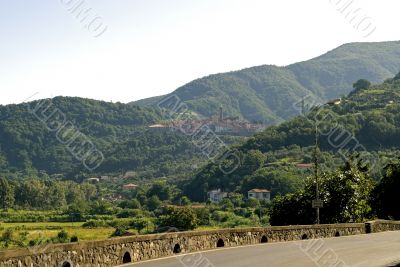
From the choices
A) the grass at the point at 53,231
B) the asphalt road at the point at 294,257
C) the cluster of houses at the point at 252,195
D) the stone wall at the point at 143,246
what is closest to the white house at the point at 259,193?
the cluster of houses at the point at 252,195

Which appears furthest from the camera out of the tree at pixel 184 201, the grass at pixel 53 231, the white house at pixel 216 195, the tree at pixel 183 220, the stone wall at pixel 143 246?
the tree at pixel 184 201

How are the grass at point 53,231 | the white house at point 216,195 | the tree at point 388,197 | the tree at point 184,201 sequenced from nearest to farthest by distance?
the tree at point 388,197 → the grass at point 53,231 → the white house at point 216,195 → the tree at point 184,201

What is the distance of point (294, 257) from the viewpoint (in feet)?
63.2

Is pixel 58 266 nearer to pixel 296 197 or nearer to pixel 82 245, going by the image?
pixel 82 245

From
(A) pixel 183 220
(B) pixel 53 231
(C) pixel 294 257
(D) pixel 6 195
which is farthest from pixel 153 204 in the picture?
(C) pixel 294 257

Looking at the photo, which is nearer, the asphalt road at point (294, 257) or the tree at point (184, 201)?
the asphalt road at point (294, 257)

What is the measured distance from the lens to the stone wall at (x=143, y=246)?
13805 millimetres

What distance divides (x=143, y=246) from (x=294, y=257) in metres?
4.88

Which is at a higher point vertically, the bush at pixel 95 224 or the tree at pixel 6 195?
the tree at pixel 6 195

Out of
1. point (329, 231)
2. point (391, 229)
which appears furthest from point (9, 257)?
point (391, 229)

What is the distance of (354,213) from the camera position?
52531 mm

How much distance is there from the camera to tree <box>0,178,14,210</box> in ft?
609

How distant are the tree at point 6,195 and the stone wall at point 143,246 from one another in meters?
167

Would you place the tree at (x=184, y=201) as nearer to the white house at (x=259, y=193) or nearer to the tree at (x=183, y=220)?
the white house at (x=259, y=193)
